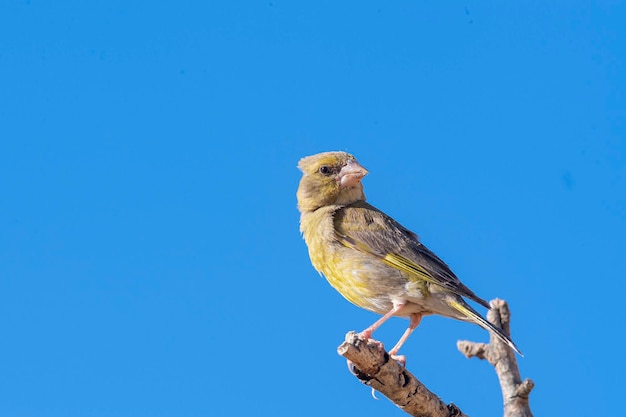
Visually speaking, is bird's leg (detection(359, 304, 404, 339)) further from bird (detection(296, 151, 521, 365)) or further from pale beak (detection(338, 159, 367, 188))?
pale beak (detection(338, 159, 367, 188))

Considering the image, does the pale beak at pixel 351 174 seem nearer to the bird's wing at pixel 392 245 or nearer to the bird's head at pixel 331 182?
the bird's head at pixel 331 182

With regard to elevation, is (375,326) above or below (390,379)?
above

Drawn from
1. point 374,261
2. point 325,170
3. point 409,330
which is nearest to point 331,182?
point 325,170

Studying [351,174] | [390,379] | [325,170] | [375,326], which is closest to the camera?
[390,379]

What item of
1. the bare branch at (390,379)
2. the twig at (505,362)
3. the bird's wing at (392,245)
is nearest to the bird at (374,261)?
the bird's wing at (392,245)

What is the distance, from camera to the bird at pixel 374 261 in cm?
602

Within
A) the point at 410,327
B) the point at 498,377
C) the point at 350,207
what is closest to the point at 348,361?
the point at 410,327

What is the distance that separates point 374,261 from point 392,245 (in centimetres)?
23

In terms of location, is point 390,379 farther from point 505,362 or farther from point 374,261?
point 505,362

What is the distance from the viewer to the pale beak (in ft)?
22.3

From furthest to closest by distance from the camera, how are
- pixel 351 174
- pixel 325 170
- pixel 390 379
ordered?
pixel 325 170
pixel 351 174
pixel 390 379

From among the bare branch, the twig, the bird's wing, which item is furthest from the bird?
the twig

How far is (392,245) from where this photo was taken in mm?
6320

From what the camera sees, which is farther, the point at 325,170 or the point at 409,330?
the point at 325,170
